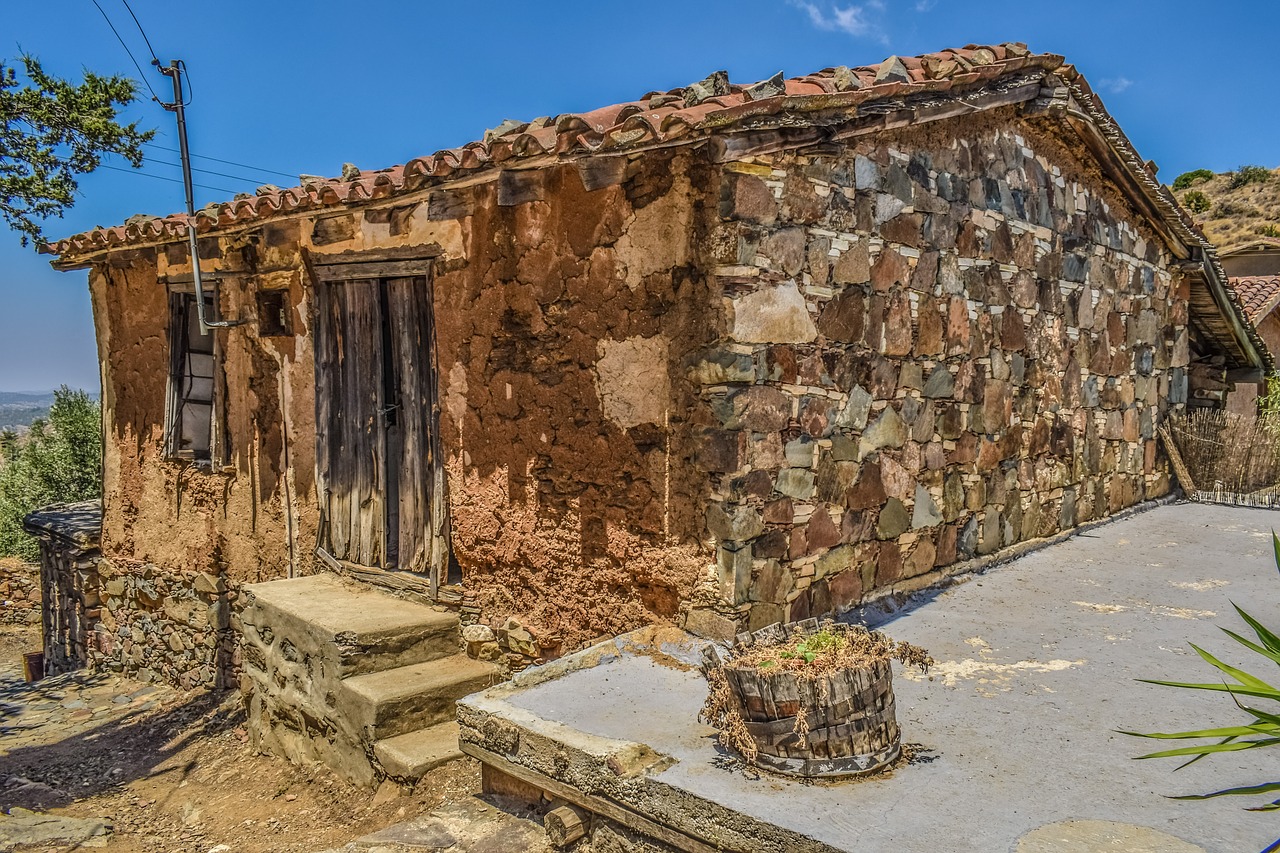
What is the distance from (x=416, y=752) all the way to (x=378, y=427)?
215 cm

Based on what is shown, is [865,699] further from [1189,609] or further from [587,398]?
[1189,609]

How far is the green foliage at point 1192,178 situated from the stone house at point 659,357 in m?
31.7

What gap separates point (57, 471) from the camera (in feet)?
53.1

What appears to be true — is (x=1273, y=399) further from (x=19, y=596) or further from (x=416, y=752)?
(x=19, y=596)

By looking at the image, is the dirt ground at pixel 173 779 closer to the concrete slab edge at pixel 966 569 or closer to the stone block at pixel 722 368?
the stone block at pixel 722 368

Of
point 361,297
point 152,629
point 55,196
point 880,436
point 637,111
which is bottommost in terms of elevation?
point 152,629

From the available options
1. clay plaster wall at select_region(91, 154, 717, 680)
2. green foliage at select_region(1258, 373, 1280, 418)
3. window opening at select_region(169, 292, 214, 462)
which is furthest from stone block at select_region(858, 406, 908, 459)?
green foliage at select_region(1258, 373, 1280, 418)

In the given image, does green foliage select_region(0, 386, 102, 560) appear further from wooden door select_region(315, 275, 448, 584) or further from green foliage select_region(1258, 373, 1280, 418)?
green foliage select_region(1258, 373, 1280, 418)

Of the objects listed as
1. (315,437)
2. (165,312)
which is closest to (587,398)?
(315,437)

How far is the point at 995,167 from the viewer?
5691 mm

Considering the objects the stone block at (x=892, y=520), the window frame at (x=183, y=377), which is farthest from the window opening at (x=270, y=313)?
the stone block at (x=892, y=520)

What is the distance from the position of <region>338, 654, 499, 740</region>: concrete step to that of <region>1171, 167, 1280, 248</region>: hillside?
2781 centimetres

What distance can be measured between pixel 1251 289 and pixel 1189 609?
796cm

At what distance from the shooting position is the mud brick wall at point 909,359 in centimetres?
387
